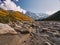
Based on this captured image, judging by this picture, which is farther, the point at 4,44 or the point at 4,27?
the point at 4,27

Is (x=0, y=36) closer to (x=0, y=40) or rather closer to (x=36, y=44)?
(x=0, y=40)

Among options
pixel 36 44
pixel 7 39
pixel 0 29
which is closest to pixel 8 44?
pixel 7 39

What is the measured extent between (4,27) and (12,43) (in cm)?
126

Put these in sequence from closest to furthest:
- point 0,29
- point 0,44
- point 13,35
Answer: point 0,44
point 0,29
point 13,35

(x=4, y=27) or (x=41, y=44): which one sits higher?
(x=4, y=27)

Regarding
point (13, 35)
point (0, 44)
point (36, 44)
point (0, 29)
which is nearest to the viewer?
point (0, 44)

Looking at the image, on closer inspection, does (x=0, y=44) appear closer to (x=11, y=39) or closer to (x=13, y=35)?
(x=11, y=39)

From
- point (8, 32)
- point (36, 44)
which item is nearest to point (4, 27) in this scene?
point (8, 32)

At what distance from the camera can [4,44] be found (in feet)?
37.3

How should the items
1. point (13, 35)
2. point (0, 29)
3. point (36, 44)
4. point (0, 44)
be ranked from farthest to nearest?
point (36, 44), point (13, 35), point (0, 29), point (0, 44)

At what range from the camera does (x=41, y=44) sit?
63.3 ft

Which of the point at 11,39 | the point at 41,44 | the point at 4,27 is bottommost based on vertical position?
the point at 41,44

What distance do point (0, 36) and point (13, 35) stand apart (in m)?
1.88

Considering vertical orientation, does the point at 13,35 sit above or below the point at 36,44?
above
